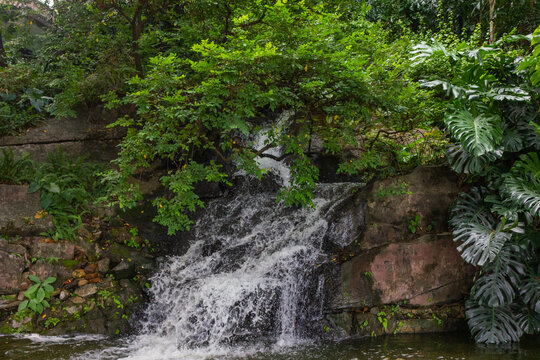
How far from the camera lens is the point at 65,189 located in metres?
6.65

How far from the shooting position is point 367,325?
537cm

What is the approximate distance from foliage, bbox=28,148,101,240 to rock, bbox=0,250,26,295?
1.85ft

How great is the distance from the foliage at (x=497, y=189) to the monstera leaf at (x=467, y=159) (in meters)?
0.01

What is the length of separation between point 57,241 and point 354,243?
462 cm

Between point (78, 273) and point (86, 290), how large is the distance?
1.07ft

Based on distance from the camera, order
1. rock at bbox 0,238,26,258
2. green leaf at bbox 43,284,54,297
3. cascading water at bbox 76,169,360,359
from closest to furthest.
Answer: cascading water at bbox 76,169,360,359, green leaf at bbox 43,284,54,297, rock at bbox 0,238,26,258

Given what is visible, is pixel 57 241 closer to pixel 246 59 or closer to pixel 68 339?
pixel 68 339

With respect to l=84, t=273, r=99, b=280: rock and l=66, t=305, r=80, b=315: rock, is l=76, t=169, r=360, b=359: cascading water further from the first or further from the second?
l=66, t=305, r=80, b=315: rock

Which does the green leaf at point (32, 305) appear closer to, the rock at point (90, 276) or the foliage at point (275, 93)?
the rock at point (90, 276)

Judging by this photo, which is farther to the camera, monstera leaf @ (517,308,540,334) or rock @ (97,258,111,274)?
rock @ (97,258,111,274)

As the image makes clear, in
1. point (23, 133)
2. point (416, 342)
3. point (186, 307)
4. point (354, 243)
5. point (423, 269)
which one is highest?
point (23, 133)

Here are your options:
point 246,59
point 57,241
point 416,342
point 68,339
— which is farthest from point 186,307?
point 246,59

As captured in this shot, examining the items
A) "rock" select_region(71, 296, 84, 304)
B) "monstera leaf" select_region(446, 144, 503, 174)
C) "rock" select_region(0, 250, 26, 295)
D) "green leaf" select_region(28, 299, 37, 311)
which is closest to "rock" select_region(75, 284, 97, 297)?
"rock" select_region(71, 296, 84, 304)

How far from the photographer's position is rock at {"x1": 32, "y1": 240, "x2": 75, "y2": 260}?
233 inches
